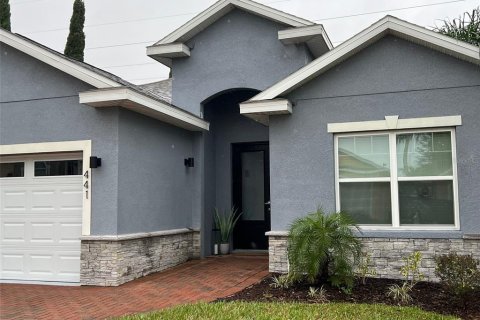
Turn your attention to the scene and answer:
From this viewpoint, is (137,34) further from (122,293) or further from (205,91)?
(122,293)

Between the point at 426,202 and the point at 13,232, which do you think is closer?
the point at 426,202

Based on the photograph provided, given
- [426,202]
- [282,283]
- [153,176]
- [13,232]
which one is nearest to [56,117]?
[153,176]

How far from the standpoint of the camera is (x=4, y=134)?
33.1 feet

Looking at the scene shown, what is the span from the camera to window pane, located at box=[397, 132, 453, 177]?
850 cm

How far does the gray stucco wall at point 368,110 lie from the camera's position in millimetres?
8336

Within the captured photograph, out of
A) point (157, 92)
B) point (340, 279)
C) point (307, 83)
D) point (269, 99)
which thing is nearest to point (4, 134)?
point (157, 92)

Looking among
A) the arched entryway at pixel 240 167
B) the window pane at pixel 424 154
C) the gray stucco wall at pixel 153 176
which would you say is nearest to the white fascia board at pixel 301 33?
the arched entryway at pixel 240 167

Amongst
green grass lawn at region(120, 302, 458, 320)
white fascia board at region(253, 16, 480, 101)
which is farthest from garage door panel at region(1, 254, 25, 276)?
white fascia board at region(253, 16, 480, 101)

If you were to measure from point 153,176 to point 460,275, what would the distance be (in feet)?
20.4

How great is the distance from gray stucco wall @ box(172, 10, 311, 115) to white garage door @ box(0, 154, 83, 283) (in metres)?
3.88

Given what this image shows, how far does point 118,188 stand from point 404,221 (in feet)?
17.1

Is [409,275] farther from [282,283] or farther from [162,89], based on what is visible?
[162,89]

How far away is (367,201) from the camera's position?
8867 millimetres

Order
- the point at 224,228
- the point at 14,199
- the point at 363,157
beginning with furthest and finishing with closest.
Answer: the point at 224,228 → the point at 14,199 → the point at 363,157
